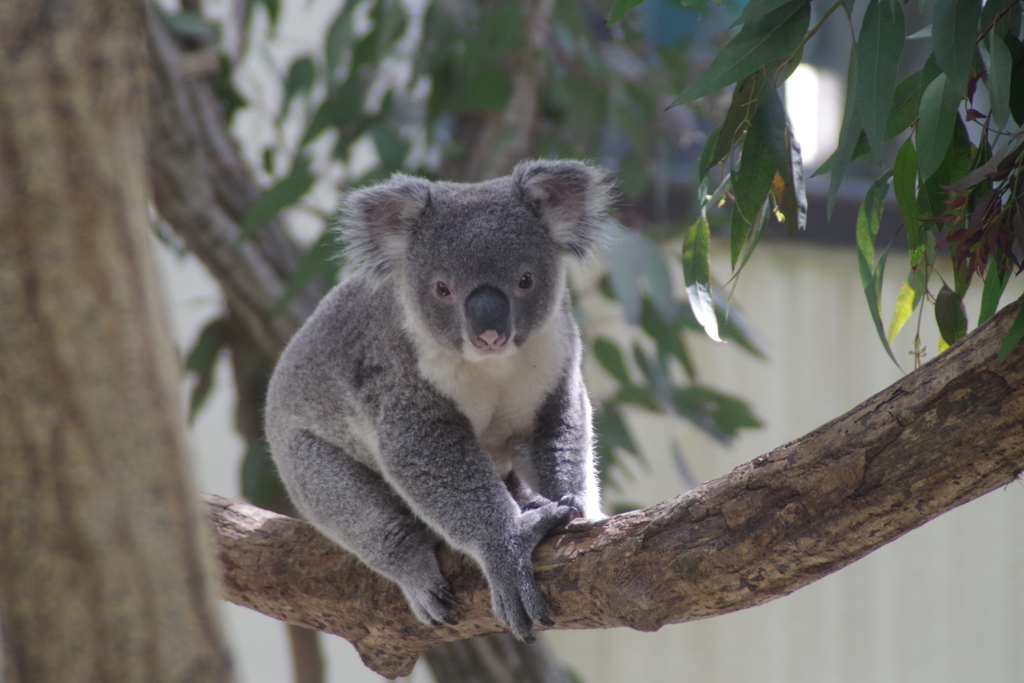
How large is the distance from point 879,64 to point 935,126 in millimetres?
124

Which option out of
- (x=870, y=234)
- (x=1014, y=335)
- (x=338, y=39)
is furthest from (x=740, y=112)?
(x=338, y=39)

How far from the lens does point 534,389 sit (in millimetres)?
2088

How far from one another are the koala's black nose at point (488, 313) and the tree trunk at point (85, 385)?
1053mm

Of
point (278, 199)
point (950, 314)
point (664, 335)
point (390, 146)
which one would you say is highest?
point (390, 146)

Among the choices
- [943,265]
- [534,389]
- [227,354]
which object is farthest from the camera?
[943,265]

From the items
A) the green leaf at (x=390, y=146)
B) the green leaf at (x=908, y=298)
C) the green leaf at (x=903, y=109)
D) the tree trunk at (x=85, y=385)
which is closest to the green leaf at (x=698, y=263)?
the green leaf at (x=903, y=109)

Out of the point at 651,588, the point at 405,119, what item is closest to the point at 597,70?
the point at 405,119

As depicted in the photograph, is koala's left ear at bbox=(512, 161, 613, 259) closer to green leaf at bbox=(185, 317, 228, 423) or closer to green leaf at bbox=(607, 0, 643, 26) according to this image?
green leaf at bbox=(607, 0, 643, 26)

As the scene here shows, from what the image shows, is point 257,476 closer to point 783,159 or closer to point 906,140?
point 783,159

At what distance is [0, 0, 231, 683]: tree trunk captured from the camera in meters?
0.81

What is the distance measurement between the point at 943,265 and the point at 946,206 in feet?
11.3

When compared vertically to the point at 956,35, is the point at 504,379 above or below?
below

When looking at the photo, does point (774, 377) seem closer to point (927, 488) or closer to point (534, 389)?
point (534, 389)

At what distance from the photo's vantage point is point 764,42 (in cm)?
147
